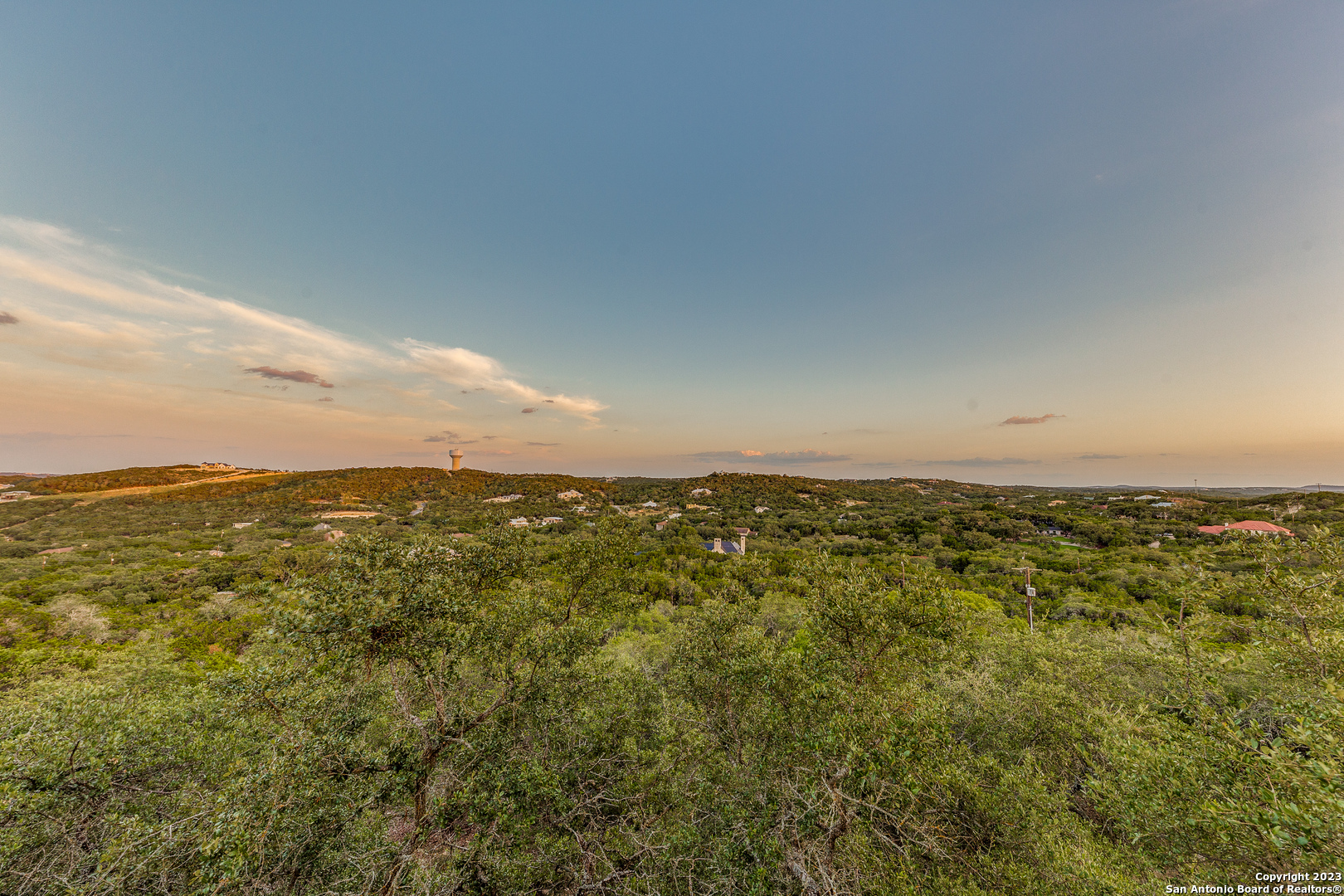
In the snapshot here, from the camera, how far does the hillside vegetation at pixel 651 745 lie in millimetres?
9562

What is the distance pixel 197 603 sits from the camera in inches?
1604

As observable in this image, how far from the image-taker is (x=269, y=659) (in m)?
12.1

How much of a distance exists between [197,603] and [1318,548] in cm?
7424

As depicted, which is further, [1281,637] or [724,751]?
[724,751]

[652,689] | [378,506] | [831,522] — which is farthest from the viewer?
[831,522]

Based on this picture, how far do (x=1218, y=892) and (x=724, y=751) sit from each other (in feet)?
39.6

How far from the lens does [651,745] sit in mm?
15344

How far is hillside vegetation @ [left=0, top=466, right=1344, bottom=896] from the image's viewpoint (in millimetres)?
9562

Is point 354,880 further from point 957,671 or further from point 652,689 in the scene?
point 957,671

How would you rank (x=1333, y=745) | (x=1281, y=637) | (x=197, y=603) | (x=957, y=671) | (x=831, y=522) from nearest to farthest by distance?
1. (x=1333, y=745)
2. (x=1281, y=637)
3. (x=957, y=671)
4. (x=197, y=603)
5. (x=831, y=522)

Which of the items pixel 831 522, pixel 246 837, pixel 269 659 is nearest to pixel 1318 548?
pixel 246 837

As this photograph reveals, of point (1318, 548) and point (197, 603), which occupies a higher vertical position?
point (1318, 548)

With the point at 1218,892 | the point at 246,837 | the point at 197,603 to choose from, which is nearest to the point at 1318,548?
the point at 1218,892

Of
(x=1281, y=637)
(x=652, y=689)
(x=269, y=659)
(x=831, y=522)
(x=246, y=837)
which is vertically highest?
(x=1281, y=637)
